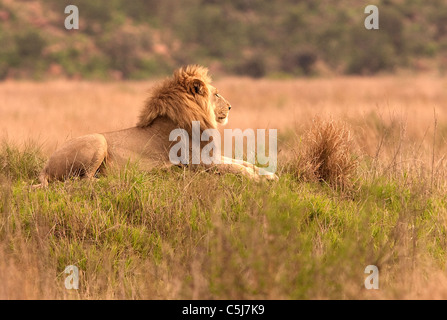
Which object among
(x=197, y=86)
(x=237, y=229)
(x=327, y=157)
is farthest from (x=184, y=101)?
(x=237, y=229)

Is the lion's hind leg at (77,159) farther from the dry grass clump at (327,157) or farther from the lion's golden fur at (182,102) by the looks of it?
the dry grass clump at (327,157)

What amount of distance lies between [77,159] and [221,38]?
108 ft

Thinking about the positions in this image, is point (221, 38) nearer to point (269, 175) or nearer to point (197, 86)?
point (197, 86)

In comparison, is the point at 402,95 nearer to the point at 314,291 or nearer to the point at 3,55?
the point at 314,291

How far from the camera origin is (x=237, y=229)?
15.0 ft

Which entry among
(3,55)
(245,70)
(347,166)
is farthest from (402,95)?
(3,55)

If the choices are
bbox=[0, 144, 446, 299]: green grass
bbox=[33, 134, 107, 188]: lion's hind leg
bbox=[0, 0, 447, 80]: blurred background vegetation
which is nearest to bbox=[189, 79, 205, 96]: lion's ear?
bbox=[0, 144, 446, 299]: green grass

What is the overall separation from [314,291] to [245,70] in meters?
30.5

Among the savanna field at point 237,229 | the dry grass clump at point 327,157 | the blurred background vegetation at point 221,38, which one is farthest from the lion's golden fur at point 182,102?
the blurred background vegetation at point 221,38

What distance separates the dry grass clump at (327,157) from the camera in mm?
5637

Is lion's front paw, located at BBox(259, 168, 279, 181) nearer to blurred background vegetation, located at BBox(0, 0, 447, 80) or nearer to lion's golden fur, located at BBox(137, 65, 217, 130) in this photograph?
lion's golden fur, located at BBox(137, 65, 217, 130)

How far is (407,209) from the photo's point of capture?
488 cm

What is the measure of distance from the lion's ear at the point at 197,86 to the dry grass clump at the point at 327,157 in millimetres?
1049

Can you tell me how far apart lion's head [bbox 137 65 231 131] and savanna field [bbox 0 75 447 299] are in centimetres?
51
